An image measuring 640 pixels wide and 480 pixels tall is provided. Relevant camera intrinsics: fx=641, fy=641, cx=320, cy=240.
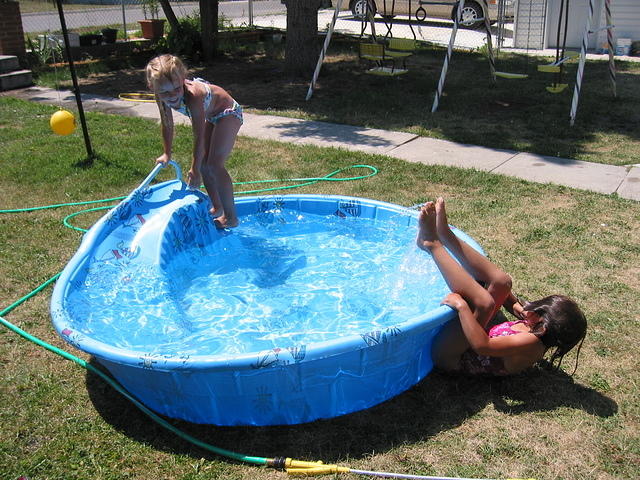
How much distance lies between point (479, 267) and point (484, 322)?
38 centimetres

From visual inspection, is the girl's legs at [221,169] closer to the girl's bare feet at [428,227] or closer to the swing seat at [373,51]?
the girl's bare feet at [428,227]

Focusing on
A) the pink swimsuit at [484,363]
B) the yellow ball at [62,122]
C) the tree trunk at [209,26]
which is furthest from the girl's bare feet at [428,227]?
the tree trunk at [209,26]

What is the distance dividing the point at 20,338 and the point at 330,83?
9162mm

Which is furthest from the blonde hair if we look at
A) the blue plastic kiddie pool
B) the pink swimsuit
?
the pink swimsuit

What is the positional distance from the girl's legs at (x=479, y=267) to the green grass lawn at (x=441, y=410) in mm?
525

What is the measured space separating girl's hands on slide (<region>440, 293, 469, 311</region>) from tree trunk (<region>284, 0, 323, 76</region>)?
9.67 meters

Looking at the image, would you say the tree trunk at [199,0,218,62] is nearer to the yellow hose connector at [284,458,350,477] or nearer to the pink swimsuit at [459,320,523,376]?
the pink swimsuit at [459,320,523,376]

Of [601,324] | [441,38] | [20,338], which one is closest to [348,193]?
[601,324]

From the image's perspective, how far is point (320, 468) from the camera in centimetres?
316

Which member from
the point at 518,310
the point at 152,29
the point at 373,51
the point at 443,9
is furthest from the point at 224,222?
the point at 443,9

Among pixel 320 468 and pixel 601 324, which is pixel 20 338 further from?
pixel 601 324

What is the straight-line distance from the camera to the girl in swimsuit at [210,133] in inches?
198

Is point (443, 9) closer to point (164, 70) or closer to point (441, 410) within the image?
point (164, 70)

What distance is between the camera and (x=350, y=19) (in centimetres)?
2389
